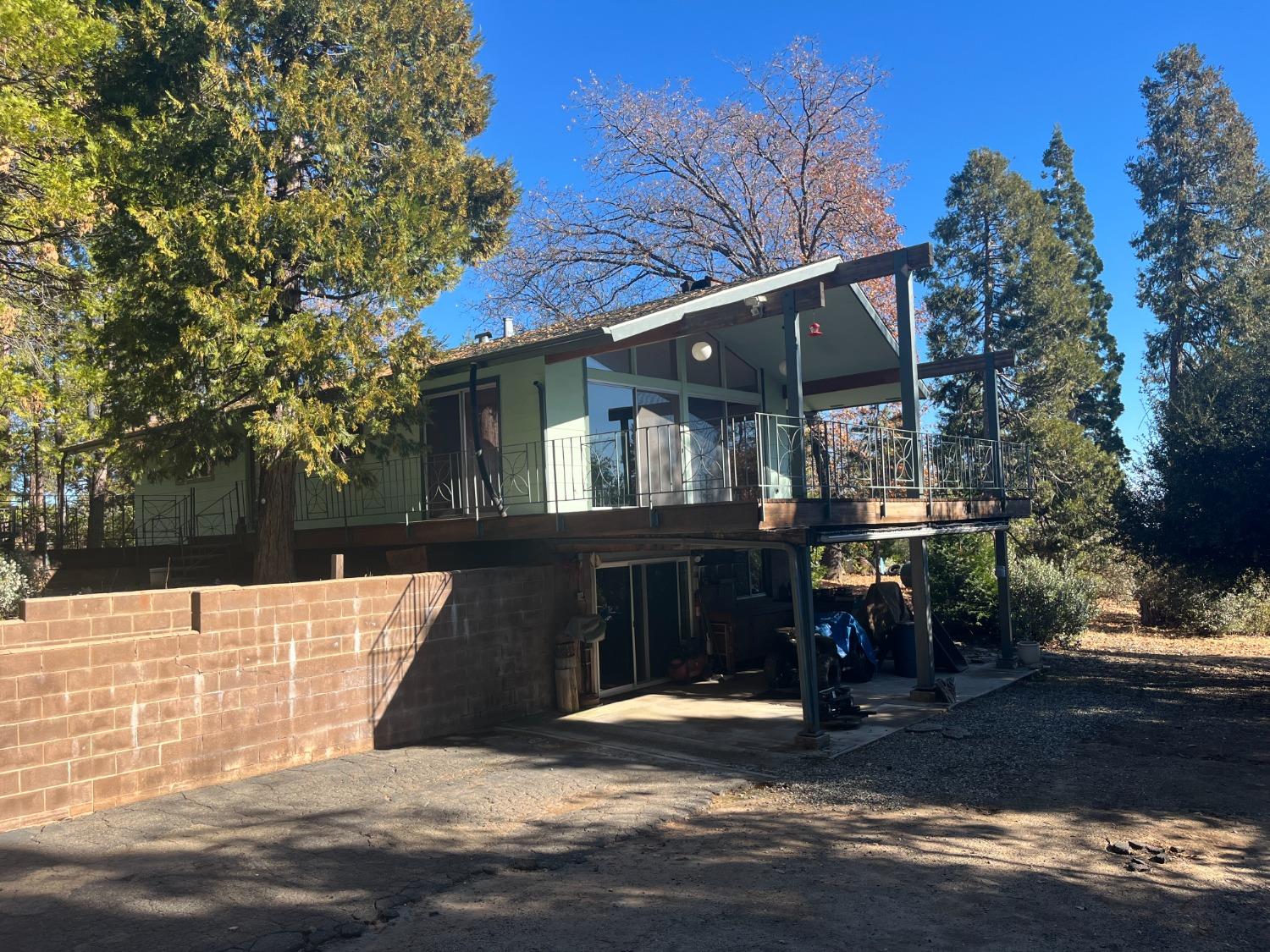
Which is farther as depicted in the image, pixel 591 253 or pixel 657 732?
pixel 591 253

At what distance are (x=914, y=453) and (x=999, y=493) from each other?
10.9ft

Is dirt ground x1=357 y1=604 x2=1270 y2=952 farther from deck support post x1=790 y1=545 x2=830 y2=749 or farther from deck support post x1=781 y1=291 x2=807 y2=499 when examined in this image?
deck support post x1=781 y1=291 x2=807 y2=499

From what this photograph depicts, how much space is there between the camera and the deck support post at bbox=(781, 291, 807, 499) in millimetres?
9656

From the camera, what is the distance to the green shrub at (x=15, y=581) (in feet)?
45.2

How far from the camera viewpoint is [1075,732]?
397 inches

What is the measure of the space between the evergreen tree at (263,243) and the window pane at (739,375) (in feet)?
16.8

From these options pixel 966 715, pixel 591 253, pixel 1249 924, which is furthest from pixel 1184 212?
pixel 1249 924

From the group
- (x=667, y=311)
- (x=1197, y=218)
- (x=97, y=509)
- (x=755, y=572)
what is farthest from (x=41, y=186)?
(x=1197, y=218)

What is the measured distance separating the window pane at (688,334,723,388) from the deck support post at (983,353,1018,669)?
4293 millimetres

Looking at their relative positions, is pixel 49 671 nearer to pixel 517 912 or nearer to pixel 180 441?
pixel 517 912

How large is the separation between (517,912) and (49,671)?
440 cm

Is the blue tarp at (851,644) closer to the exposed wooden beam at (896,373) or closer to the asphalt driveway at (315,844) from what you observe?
the exposed wooden beam at (896,373)

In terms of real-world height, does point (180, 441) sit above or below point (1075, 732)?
above

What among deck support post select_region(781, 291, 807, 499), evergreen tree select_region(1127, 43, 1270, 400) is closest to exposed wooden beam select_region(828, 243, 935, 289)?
deck support post select_region(781, 291, 807, 499)
